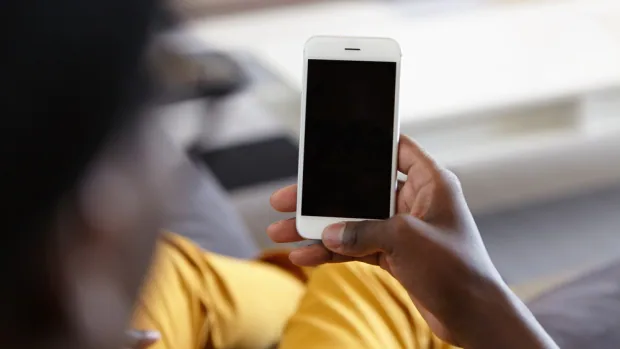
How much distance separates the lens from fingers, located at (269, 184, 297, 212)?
2.57 feet

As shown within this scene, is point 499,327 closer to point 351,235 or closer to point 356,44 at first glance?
point 351,235

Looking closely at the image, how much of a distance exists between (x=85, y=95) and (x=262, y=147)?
1.34 m

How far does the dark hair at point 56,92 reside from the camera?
21 cm

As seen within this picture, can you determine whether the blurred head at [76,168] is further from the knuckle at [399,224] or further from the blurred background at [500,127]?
the blurred background at [500,127]

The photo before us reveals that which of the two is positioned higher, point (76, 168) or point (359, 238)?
point (76, 168)

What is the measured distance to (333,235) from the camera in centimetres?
69

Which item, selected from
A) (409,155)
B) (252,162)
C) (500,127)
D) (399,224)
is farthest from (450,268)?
(500,127)

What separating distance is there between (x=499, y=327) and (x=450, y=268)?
6cm

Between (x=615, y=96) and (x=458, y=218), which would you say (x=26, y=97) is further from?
(x=615, y=96)

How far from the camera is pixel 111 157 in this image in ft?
0.78

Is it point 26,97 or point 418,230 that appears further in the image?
point 418,230

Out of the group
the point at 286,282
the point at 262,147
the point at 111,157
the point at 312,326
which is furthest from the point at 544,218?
the point at 111,157

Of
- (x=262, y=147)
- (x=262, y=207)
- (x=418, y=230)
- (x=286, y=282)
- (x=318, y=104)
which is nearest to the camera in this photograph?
(x=418, y=230)

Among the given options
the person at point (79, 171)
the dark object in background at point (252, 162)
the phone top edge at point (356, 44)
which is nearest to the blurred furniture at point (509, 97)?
the dark object in background at point (252, 162)
